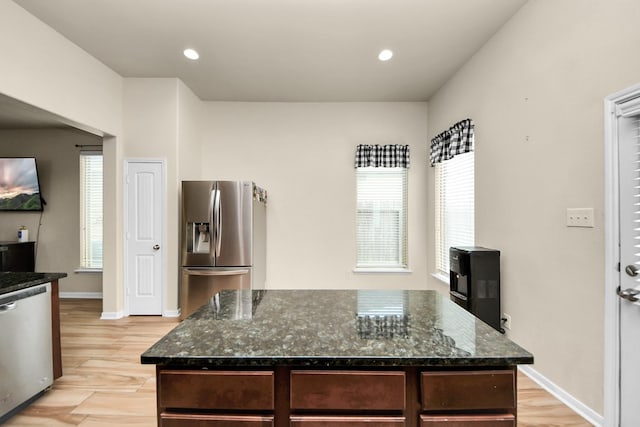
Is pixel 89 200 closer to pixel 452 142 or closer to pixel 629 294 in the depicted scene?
pixel 452 142

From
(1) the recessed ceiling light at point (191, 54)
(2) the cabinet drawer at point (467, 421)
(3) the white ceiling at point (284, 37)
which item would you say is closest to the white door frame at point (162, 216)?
(3) the white ceiling at point (284, 37)

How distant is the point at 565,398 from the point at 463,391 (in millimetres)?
1766

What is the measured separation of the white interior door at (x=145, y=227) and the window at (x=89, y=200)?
53.0 inches

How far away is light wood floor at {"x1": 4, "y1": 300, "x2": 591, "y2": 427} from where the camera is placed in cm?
194

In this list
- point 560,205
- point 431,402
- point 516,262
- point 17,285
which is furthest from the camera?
point 516,262

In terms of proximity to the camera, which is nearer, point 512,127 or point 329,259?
point 512,127

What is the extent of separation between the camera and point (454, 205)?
369 centimetres

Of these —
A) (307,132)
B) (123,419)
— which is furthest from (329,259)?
(123,419)

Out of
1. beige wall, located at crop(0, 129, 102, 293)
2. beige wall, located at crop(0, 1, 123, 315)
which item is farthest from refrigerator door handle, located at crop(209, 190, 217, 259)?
beige wall, located at crop(0, 129, 102, 293)

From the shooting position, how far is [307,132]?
175 inches

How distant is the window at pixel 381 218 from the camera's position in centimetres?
448

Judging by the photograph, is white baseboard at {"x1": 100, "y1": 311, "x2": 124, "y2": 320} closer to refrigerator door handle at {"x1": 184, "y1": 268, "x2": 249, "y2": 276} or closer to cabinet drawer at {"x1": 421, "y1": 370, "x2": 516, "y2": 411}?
refrigerator door handle at {"x1": 184, "y1": 268, "x2": 249, "y2": 276}

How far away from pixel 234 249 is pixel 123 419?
1.80 meters

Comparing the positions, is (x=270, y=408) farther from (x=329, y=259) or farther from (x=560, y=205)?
(x=329, y=259)
